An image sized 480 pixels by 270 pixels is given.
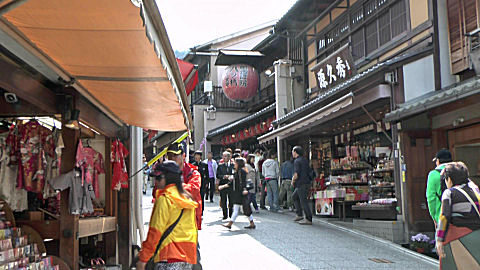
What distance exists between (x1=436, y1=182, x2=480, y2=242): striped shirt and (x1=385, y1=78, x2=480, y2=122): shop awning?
2342mm

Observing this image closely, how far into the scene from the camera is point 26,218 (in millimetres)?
6727

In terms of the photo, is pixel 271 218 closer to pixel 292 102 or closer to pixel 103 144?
pixel 292 102

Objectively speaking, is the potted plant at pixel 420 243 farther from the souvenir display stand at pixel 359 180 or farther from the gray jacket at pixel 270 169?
the gray jacket at pixel 270 169

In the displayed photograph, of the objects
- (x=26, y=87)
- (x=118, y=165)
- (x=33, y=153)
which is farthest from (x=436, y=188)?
(x=26, y=87)

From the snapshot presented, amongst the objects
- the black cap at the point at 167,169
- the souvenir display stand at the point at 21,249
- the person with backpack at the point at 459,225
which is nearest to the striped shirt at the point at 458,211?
the person with backpack at the point at 459,225

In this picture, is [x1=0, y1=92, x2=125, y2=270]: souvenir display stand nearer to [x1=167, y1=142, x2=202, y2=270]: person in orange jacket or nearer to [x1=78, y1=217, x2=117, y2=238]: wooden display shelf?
[x1=78, y1=217, x2=117, y2=238]: wooden display shelf

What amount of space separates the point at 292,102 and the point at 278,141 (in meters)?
1.67

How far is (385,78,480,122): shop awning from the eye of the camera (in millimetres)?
8234

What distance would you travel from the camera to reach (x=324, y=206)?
50.5 ft

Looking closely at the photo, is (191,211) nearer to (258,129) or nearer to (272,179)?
(272,179)

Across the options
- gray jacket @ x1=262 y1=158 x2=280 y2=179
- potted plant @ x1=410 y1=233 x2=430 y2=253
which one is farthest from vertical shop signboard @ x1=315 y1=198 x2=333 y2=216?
potted plant @ x1=410 y1=233 x2=430 y2=253

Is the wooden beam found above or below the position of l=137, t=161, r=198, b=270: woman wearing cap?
above

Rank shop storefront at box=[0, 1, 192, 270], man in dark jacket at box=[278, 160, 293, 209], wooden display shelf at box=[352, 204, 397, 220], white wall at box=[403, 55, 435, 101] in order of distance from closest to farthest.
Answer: shop storefront at box=[0, 1, 192, 270] → white wall at box=[403, 55, 435, 101] → wooden display shelf at box=[352, 204, 397, 220] → man in dark jacket at box=[278, 160, 293, 209]

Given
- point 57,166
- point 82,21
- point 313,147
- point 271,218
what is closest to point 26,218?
point 57,166
